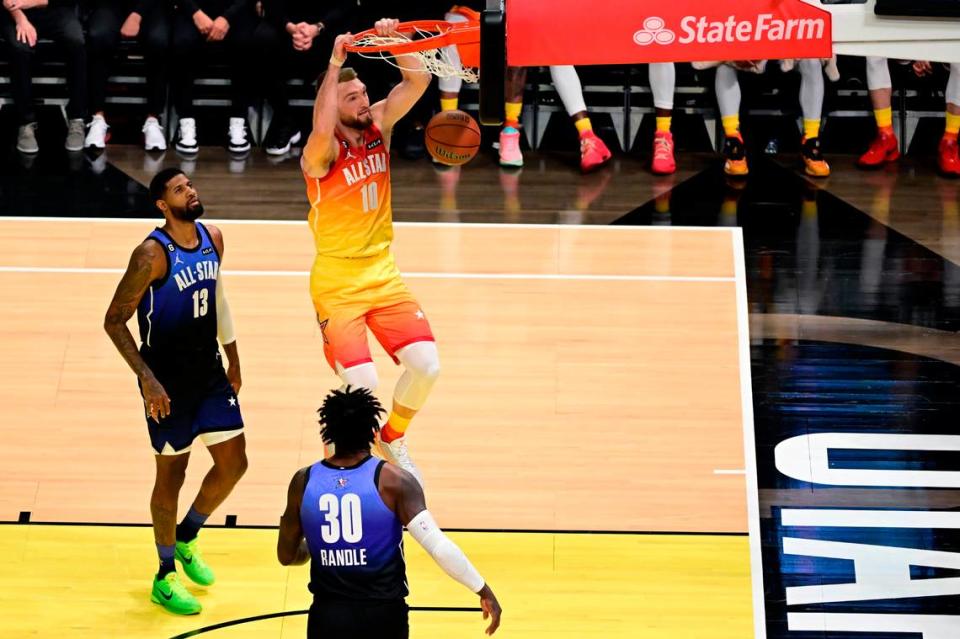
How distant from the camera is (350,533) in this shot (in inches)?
222

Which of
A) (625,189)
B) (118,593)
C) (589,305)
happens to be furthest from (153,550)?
(625,189)

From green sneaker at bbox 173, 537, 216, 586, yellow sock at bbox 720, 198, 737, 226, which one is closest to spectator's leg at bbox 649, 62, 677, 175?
yellow sock at bbox 720, 198, 737, 226

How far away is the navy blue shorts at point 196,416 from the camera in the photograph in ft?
23.4

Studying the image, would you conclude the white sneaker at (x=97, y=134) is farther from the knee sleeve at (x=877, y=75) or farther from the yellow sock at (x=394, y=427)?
the knee sleeve at (x=877, y=75)

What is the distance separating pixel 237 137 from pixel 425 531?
6946 millimetres

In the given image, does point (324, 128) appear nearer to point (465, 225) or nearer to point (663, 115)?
point (465, 225)

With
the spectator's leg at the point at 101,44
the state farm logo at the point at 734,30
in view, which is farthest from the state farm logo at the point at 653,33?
the spectator's leg at the point at 101,44

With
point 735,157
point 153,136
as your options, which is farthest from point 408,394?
point 153,136

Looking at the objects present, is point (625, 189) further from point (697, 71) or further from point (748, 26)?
point (748, 26)

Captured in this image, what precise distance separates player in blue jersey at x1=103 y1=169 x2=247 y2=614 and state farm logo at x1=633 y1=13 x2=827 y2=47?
7.40 feet

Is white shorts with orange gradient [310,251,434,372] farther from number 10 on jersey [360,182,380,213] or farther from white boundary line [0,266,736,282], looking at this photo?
white boundary line [0,266,736,282]

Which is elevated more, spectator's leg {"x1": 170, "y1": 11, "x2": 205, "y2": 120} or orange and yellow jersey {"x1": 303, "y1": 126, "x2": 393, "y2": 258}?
orange and yellow jersey {"x1": 303, "y1": 126, "x2": 393, "y2": 258}

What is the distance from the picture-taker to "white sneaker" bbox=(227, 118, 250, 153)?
1210 centimetres

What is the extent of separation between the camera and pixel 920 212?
436 inches
